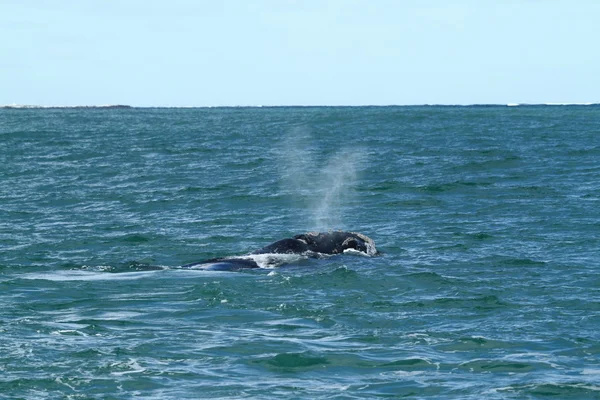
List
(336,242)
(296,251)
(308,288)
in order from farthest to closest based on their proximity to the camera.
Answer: (336,242) → (296,251) → (308,288)

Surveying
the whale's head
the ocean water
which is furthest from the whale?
the ocean water

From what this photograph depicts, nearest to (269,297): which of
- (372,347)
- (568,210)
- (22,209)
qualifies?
(372,347)

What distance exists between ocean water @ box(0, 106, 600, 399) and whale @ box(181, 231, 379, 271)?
0.59 m

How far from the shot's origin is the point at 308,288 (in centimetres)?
2095

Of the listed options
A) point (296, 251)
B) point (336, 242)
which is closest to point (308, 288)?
point (296, 251)

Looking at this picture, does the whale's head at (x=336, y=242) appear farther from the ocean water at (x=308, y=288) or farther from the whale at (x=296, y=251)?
the ocean water at (x=308, y=288)

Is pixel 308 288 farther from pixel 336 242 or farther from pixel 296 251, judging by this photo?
pixel 336 242

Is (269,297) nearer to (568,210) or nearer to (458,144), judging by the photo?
(568,210)

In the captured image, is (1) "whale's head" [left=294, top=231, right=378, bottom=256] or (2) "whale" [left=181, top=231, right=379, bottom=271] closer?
(2) "whale" [left=181, top=231, right=379, bottom=271]

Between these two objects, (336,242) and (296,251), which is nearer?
(296,251)

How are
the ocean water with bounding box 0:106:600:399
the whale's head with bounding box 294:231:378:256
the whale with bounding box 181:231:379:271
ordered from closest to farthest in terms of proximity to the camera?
the ocean water with bounding box 0:106:600:399 → the whale with bounding box 181:231:379:271 → the whale's head with bounding box 294:231:378:256

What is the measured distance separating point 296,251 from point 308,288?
394 cm

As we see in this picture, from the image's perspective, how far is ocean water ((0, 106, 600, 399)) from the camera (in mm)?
14141

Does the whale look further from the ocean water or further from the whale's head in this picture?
the ocean water
